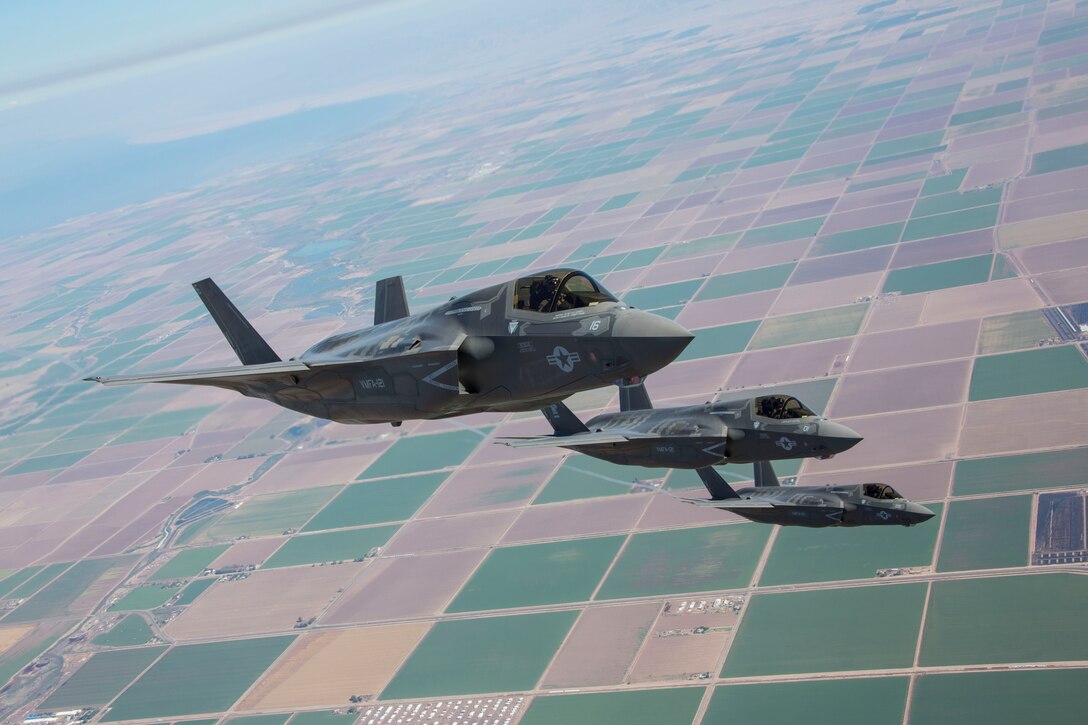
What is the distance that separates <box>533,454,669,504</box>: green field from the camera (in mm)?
103812

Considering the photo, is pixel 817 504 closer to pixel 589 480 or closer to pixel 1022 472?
pixel 1022 472

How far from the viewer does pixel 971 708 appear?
63062 millimetres

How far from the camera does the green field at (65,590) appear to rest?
11081cm

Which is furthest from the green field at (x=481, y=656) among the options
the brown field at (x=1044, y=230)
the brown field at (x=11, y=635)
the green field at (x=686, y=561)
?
the brown field at (x=1044, y=230)

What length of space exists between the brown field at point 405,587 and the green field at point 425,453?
845 inches

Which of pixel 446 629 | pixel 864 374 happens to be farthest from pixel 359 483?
pixel 864 374

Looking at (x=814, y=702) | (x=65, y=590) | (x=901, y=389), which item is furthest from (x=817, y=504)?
(x=65, y=590)

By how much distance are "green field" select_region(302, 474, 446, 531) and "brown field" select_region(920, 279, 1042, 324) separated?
213 feet

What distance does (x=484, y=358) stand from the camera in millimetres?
29766

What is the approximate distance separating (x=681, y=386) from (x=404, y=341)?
93659mm

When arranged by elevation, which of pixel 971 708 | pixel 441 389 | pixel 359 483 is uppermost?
pixel 441 389

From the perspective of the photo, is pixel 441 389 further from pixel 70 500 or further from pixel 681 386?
pixel 70 500

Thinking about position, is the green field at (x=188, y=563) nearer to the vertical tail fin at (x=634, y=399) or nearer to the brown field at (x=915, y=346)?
the brown field at (x=915, y=346)

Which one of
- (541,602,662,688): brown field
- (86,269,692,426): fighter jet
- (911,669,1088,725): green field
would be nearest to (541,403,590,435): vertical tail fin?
(86,269,692,426): fighter jet
